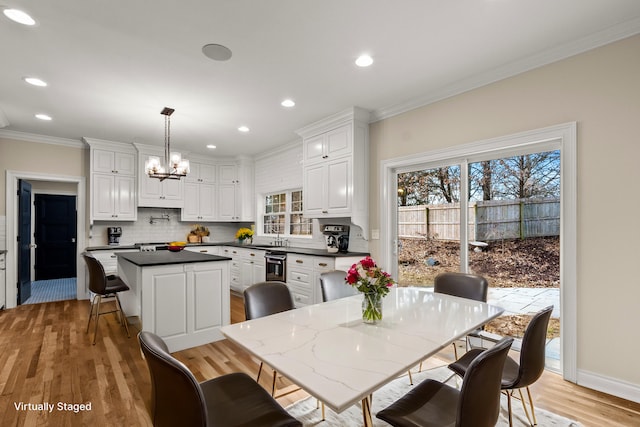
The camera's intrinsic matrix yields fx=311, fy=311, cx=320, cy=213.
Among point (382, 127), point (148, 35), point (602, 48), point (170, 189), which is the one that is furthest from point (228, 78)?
point (170, 189)

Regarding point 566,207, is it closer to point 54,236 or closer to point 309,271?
point 309,271

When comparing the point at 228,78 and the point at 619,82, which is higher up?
the point at 228,78

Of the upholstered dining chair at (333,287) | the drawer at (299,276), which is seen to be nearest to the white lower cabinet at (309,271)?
the drawer at (299,276)

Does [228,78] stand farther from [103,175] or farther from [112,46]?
[103,175]

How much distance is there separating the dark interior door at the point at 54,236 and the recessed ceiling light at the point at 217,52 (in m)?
7.25

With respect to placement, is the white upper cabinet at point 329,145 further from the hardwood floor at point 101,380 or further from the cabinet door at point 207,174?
the cabinet door at point 207,174

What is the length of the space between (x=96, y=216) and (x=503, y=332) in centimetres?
605

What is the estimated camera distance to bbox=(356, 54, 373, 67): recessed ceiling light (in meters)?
2.69

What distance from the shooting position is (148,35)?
2350 millimetres

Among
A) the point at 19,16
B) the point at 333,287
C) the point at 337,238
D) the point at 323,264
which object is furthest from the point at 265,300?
the point at 19,16

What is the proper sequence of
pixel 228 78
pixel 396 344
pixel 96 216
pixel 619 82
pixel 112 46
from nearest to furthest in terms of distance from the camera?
pixel 396 344 < pixel 619 82 < pixel 112 46 < pixel 228 78 < pixel 96 216

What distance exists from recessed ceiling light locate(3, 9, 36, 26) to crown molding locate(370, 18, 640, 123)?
10.8 ft

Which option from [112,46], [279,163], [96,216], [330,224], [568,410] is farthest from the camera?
[279,163]

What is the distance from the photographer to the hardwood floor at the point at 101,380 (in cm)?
209
